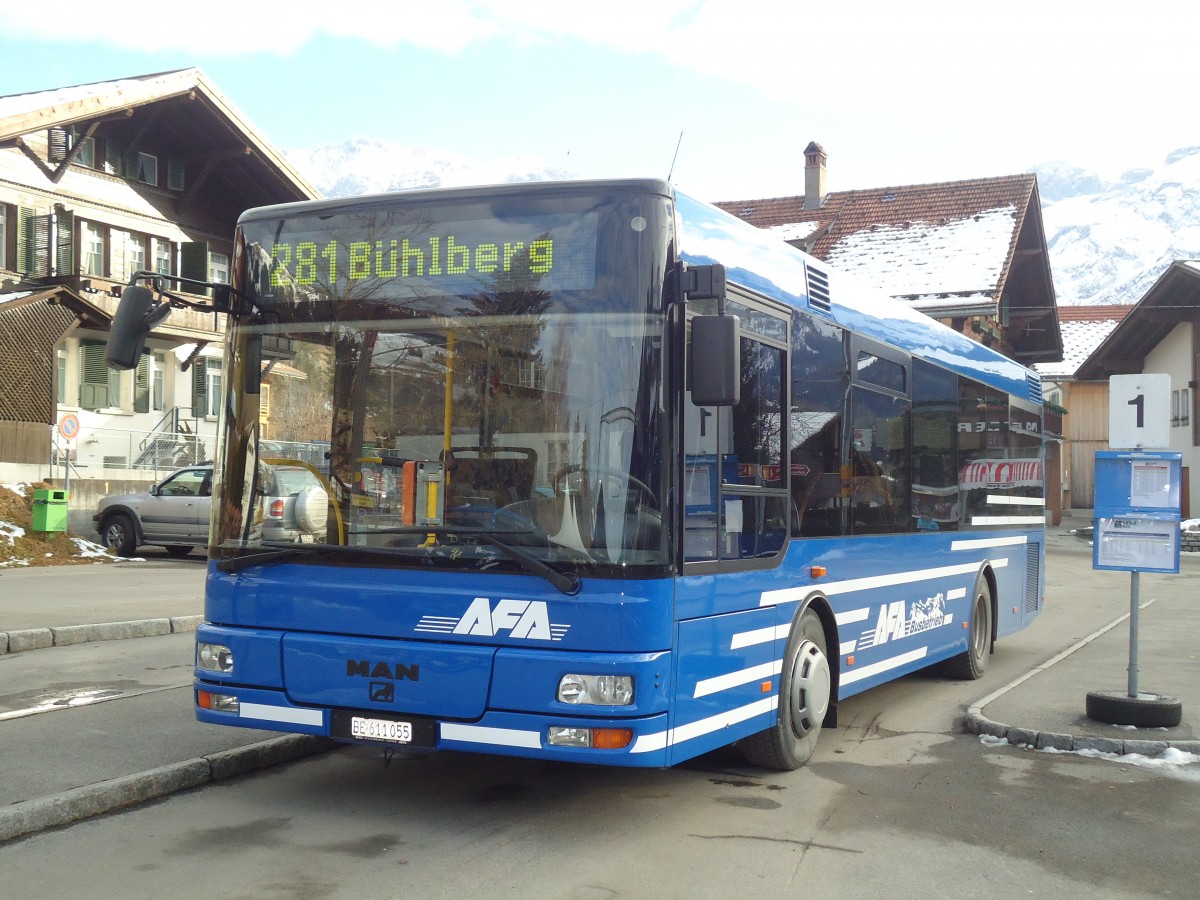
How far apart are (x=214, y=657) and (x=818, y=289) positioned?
4.05 m

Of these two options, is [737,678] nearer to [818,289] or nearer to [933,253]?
[818,289]

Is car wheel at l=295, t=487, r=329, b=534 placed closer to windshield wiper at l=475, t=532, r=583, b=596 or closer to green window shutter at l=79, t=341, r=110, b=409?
windshield wiper at l=475, t=532, r=583, b=596

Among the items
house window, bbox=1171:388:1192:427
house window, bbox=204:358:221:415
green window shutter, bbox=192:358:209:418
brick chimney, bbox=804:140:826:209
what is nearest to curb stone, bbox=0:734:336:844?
green window shutter, bbox=192:358:209:418

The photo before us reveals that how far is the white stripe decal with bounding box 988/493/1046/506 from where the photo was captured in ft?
38.8

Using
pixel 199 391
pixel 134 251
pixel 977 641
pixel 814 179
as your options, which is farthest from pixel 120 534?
pixel 814 179

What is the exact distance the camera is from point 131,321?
600cm

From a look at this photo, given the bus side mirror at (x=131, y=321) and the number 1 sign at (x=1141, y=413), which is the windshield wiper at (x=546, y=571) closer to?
the bus side mirror at (x=131, y=321)

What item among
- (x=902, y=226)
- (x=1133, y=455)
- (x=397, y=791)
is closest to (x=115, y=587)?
(x=397, y=791)

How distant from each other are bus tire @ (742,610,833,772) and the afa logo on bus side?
1.86 metres

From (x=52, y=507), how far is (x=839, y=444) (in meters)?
19.2

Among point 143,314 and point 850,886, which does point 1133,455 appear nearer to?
point 850,886

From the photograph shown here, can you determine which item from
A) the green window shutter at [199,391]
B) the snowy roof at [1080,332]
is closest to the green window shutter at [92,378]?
the green window shutter at [199,391]

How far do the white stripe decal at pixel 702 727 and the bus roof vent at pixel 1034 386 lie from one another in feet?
26.7

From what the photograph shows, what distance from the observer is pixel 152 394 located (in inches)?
1501
